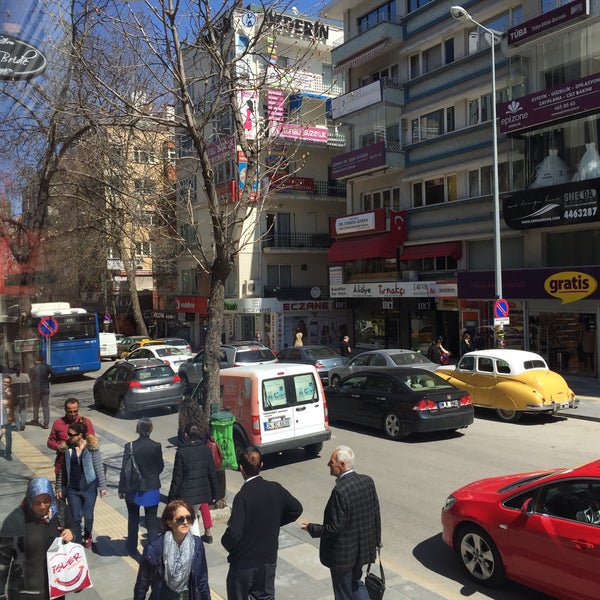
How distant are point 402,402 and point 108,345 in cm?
2175

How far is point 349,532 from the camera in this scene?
4.76 meters

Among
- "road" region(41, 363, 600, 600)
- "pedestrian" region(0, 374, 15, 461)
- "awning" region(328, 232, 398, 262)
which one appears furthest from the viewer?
"awning" region(328, 232, 398, 262)

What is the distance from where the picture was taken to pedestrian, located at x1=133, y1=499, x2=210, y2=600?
4.04m

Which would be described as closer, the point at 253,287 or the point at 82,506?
the point at 82,506

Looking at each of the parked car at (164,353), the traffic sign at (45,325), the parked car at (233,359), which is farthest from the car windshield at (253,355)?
the traffic sign at (45,325)

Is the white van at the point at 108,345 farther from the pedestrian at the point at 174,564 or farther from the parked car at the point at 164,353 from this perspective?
the pedestrian at the point at 174,564

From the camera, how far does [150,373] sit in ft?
54.6

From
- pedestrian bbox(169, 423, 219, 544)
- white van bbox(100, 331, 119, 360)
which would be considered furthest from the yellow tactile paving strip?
white van bbox(100, 331, 119, 360)

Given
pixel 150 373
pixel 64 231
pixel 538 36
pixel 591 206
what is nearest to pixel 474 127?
pixel 538 36

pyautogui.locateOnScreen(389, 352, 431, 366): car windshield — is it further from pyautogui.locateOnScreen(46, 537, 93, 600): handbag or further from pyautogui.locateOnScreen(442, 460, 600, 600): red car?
pyautogui.locateOnScreen(46, 537, 93, 600): handbag

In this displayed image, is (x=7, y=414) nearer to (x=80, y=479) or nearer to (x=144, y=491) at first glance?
(x=80, y=479)

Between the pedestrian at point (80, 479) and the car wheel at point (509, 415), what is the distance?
10112mm

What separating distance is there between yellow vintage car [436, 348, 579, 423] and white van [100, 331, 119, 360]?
20219mm

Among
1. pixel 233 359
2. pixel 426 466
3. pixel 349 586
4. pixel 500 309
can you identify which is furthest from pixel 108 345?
pixel 349 586
